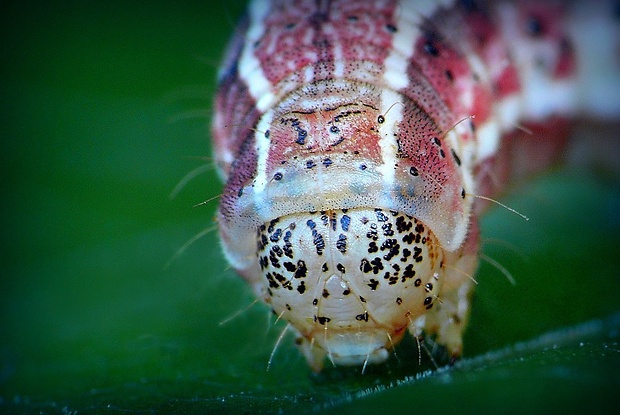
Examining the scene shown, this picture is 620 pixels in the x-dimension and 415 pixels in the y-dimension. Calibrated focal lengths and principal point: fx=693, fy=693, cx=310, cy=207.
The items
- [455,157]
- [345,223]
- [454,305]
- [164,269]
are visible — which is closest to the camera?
[345,223]

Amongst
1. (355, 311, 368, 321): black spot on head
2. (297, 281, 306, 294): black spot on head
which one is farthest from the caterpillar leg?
(297, 281, 306, 294): black spot on head

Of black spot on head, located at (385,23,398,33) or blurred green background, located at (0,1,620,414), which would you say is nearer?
blurred green background, located at (0,1,620,414)

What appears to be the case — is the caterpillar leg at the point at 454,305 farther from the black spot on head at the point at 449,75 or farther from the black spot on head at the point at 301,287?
the black spot on head at the point at 449,75

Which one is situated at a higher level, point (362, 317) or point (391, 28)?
point (391, 28)

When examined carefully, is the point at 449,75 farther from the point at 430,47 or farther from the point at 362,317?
the point at 362,317

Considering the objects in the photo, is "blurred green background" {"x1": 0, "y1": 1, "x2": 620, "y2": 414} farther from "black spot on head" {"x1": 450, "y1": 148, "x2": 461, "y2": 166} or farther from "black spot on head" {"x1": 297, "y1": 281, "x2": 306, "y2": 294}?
"black spot on head" {"x1": 450, "y1": 148, "x2": 461, "y2": 166}

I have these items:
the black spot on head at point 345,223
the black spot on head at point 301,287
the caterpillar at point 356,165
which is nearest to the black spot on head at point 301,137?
the caterpillar at point 356,165

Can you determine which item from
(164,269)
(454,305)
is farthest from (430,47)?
(164,269)
